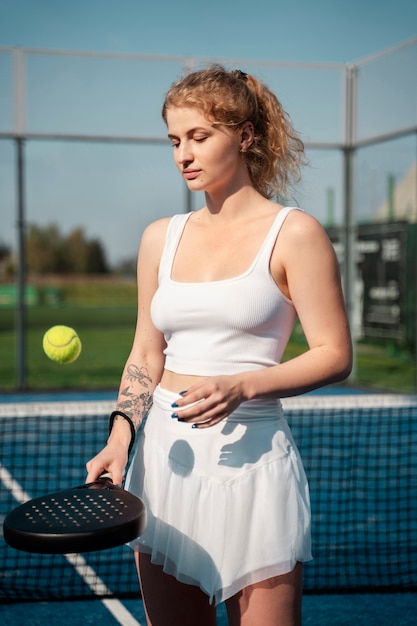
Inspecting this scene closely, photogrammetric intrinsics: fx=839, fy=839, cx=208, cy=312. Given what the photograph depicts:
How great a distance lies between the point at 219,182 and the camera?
1801 millimetres

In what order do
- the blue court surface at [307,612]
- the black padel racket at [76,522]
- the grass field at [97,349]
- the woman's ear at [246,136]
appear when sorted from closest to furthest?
the black padel racket at [76,522]
the woman's ear at [246,136]
the blue court surface at [307,612]
the grass field at [97,349]

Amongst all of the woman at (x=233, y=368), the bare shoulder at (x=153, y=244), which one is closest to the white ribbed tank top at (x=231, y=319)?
the woman at (x=233, y=368)

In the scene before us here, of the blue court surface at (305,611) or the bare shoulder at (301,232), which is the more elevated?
the bare shoulder at (301,232)

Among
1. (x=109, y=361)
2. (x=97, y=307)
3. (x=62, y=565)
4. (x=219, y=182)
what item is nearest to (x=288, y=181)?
(x=219, y=182)

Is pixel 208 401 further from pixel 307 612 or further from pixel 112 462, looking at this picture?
pixel 307 612

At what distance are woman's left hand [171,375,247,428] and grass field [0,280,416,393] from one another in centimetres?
814

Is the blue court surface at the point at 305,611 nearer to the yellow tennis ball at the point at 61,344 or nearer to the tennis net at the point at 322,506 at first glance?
the tennis net at the point at 322,506

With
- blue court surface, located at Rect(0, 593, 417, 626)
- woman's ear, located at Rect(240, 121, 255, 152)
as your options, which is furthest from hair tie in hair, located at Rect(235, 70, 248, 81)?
blue court surface, located at Rect(0, 593, 417, 626)

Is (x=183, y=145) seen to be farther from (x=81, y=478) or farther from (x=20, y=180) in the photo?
(x=20, y=180)

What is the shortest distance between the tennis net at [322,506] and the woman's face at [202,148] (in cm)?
238

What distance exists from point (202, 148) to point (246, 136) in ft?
0.40

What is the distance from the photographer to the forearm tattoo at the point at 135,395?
1931mm

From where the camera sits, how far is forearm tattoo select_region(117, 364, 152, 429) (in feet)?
6.33

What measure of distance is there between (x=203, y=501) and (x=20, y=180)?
299 inches
